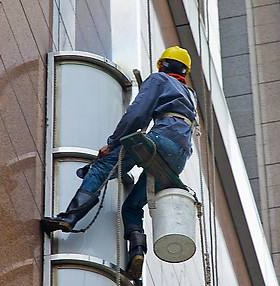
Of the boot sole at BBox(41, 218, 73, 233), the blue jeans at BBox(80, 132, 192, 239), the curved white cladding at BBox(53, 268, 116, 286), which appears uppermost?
the blue jeans at BBox(80, 132, 192, 239)

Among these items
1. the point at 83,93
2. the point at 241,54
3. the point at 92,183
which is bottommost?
the point at 92,183

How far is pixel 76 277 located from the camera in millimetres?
8234

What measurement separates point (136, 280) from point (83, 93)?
1351mm

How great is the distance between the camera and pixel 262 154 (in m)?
20.8

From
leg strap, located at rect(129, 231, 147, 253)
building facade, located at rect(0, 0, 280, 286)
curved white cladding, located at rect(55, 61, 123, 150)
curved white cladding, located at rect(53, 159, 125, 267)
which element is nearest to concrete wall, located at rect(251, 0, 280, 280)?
building facade, located at rect(0, 0, 280, 286)

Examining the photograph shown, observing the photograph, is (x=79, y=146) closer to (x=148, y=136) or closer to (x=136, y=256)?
(x=148, y=136)

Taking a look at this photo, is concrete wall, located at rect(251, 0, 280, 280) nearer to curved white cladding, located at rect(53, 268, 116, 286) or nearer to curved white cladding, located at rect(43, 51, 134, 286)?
curved white cladding, located at rect(43, 51, 134, 286)

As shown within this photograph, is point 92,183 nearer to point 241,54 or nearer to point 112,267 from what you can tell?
point 112,267

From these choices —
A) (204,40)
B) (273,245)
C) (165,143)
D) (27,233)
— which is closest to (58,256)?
(27,233)

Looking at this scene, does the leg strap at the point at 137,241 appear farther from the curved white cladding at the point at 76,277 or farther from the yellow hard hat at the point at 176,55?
the yellow hard hat at the point at 176,55

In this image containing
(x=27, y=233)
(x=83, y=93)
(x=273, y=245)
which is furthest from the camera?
(x=273, y=245)

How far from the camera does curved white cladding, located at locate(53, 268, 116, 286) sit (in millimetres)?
8195

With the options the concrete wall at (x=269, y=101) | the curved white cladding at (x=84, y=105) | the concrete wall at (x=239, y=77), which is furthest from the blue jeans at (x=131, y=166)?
the concrete wall at (x=239, y=77)

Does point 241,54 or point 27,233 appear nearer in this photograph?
point 27,233
